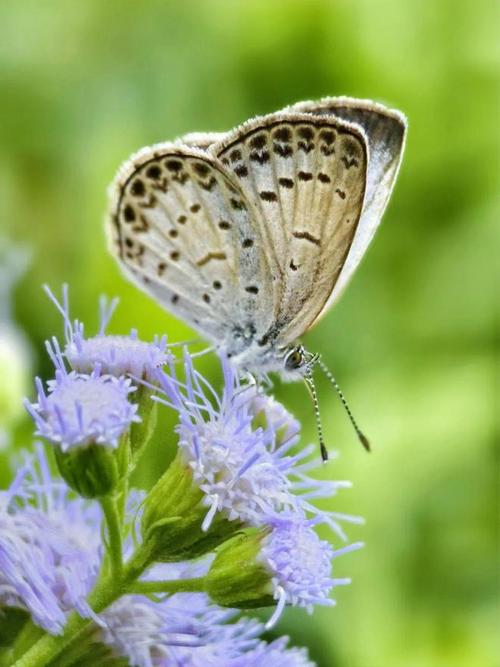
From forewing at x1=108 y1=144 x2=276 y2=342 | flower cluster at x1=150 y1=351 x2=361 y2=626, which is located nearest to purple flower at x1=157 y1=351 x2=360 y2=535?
flower cluster at x1=150 y1=351 x2=361 y2=626

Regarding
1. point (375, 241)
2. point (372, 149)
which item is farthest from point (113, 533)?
point (375, 241)

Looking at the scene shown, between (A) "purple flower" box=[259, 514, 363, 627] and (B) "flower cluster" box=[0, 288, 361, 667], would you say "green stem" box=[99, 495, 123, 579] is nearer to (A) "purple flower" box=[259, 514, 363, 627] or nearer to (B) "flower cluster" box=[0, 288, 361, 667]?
Result: (B) "flower cluster" box=[0, 288, 361, 667]

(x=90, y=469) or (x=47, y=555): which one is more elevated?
(x=90, y=469)

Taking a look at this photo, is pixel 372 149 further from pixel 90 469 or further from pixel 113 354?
pixel 90 469

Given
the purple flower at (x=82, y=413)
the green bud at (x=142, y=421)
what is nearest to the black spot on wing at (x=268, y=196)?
the green bud at (x=142, y=421)

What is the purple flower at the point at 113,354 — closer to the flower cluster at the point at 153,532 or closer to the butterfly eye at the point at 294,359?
the flower cluster at the point at 153,532

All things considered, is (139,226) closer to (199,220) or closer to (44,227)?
(199,220)

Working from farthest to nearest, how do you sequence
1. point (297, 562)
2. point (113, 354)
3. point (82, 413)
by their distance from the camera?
point (113, 354)
point (297, 562)
point (82, 413)
